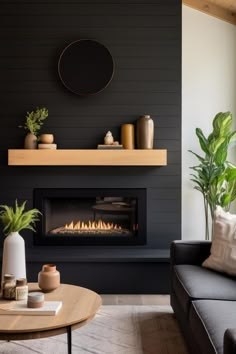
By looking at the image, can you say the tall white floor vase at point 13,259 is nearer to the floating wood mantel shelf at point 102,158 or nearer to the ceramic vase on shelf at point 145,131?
the floating wood mantel shelf at point 102,158

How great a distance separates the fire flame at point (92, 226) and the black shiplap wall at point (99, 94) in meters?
0.38

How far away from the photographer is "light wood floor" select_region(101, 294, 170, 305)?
3.98 metres

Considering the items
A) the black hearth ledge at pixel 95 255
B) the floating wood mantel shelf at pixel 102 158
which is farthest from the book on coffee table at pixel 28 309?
the floating wood mantel shelf at pixel 102 158

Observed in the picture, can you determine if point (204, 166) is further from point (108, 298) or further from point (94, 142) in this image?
point (108, 298)

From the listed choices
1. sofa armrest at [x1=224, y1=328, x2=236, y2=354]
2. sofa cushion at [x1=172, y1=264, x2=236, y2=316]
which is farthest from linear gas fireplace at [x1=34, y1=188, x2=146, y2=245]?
sofa armrest at [x1=224, y1=328, x2=236, y2=354]

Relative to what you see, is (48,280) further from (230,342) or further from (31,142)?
(31,142)

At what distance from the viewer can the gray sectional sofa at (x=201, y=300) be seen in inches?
82.2

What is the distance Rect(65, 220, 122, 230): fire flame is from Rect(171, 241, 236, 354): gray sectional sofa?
1.28 meters

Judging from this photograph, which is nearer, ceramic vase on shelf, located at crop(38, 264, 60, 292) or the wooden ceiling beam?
ceramic vase on shelf, located at crop(38, 264, 60, 292)

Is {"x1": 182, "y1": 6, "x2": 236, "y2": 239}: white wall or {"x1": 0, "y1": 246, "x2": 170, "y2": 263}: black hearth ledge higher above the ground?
{"x1": 182, "y1": 6, "x2": 236, "y2": 239}: white wall

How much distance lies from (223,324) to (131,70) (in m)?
2.97

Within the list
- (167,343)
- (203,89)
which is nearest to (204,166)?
(203,89)

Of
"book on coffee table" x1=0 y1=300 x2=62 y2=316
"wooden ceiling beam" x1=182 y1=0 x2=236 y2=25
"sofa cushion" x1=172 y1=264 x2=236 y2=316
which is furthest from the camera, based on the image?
"wooden ceiling beam" x1=182 y1=0 x2=236 y2=25

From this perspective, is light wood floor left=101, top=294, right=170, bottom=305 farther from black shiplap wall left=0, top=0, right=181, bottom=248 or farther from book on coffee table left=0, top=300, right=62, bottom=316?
book on coffee table left=0, top=300, right=62, bottom=316
